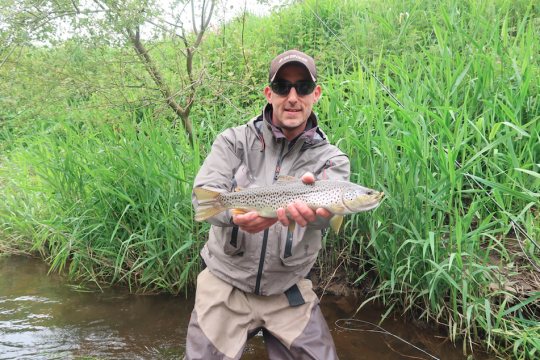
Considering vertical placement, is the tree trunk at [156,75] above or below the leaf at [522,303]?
above

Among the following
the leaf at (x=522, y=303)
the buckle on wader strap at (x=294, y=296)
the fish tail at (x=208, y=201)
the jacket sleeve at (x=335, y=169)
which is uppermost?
the jacket sleeve at (x=335, y=169)

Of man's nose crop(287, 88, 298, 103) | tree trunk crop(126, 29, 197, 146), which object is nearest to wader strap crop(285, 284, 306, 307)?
man's nose crop(287, 88, 298, 103)

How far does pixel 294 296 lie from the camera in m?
2.39

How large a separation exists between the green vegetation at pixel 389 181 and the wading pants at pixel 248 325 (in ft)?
3.21

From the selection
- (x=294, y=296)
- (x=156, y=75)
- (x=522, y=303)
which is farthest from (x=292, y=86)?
(x=522, y=303)

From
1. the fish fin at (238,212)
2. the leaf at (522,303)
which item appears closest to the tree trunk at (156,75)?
the fish fin at (238,212)

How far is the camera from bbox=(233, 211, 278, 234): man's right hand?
80.9 inches

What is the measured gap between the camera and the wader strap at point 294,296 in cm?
237

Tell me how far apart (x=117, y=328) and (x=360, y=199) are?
2.45 meters

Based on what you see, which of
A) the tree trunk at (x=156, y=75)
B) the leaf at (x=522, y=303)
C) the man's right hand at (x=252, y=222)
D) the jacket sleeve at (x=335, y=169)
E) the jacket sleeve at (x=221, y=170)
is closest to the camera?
the man's right hand at (x=252, y=222)

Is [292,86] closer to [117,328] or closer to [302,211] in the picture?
[302,211]

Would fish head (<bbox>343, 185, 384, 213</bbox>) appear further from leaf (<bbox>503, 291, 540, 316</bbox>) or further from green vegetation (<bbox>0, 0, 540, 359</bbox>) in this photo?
leaf (<bbox>503, 291, 540, 316</bbox>)

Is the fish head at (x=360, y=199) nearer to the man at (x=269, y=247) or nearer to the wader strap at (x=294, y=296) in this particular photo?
the man at (x=269, y=247)

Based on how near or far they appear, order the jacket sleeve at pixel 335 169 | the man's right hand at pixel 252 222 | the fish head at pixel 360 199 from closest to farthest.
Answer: the fish head at pixel 360 199
the man's right hand at pixel 252 222
the jacket sleeve at pixel 335 169
